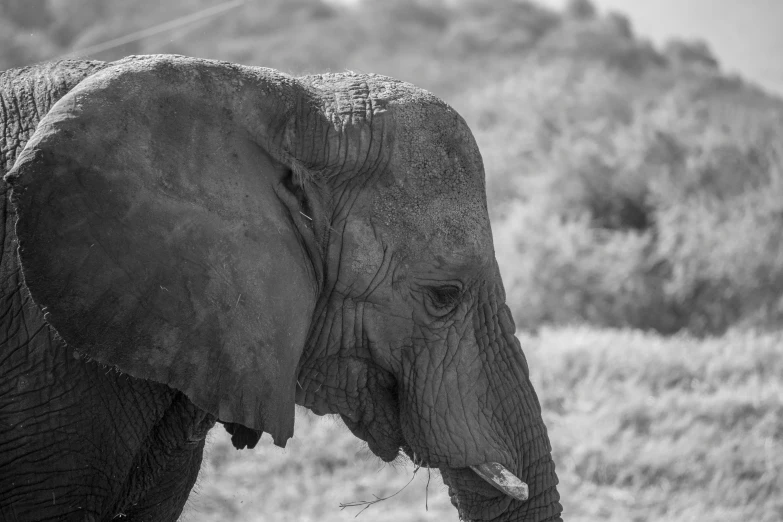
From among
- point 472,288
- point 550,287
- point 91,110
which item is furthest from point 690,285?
point 91,110

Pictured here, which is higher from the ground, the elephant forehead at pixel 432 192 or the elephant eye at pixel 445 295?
the elephant forehead at pixel 432 192

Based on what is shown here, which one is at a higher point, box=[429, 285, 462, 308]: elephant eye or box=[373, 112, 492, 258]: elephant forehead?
box=[373, 112, 492, 258]: elephant forehead

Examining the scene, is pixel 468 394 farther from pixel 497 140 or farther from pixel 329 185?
pixel 497 140

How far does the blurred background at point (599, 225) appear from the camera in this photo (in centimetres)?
707

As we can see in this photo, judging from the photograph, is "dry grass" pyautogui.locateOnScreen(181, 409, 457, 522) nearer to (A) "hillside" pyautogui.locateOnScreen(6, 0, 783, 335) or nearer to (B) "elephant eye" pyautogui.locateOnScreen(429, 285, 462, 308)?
(A) "hillside" pyautogui.locateOnScreen(6, 0, 783, 335)

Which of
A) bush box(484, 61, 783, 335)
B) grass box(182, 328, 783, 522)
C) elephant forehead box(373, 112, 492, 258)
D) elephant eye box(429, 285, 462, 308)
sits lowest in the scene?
grass box(182, 328, 783, 522)

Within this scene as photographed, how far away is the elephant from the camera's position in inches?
122

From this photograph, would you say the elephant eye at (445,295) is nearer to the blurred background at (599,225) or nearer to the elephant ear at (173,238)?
the elephant ear at (173,238)

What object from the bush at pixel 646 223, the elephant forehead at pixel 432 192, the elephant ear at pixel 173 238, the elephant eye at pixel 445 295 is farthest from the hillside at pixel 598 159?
the elephant eye at pixel 445 295

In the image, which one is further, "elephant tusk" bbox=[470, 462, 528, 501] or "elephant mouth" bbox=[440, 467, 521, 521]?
"elephant mouth" bbox=[440, 467, 521, 521]

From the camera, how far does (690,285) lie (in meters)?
14.8

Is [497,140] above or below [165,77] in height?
above

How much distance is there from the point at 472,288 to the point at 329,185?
617 mm

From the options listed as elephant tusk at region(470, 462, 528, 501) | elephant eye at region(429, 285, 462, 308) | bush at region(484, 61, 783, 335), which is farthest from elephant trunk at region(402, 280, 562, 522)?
bush at region(484, 61, 783, 335)
